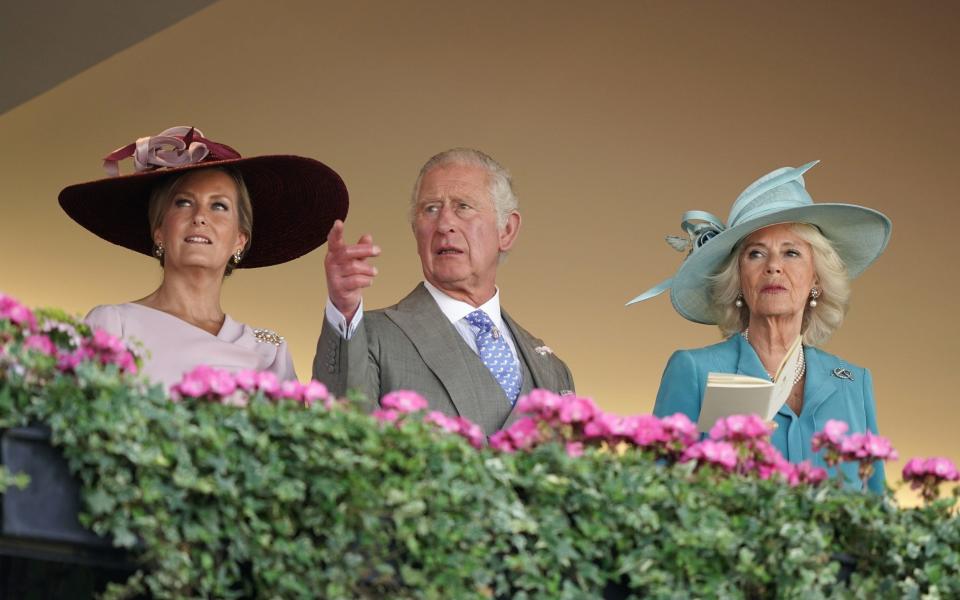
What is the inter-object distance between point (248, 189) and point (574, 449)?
59.6 inches

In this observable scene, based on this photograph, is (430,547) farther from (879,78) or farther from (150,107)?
(879,78)

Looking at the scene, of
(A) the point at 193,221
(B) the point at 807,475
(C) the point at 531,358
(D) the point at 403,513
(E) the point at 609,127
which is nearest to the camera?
(D) the point at 403,513

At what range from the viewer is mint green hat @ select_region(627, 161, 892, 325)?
3246 mm

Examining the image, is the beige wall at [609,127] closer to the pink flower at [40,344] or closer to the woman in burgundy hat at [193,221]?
the woman in burgundy hat at [193,221]

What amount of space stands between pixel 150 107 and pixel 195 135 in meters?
1.97

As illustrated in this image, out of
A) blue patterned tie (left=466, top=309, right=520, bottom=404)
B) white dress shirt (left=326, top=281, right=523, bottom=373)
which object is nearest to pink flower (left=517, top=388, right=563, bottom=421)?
blue patterned tie (left=466, top=309, right=520, bottom=404)

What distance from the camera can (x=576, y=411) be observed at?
2.12 metres

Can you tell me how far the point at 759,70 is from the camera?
540cm

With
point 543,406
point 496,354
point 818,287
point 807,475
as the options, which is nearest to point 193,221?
point 496,354

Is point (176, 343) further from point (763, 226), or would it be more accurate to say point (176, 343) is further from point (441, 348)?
point (763, 226)

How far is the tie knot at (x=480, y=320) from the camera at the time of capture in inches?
129

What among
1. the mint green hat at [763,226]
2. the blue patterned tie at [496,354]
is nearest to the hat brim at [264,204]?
the blue patterned tie at [496,354]

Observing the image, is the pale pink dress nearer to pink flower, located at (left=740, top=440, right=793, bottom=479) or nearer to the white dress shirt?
the white dress shirt

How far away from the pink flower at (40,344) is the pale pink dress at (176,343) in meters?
0.94
